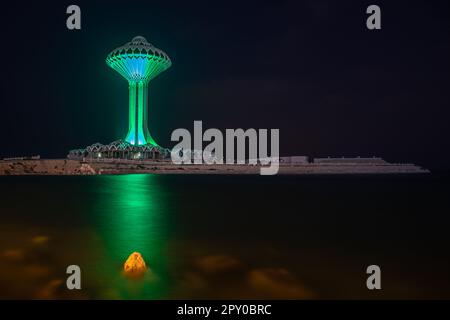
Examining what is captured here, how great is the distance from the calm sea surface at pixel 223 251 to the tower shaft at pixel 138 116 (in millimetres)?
56447

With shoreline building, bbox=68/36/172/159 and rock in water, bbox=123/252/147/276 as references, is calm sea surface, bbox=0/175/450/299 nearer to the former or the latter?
rock in water, bbox=123/252/147/276

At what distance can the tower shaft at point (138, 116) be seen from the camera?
259 ft

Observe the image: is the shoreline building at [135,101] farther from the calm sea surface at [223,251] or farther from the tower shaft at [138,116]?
the calm sea surface at [223,251]

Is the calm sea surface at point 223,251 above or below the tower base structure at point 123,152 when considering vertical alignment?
below

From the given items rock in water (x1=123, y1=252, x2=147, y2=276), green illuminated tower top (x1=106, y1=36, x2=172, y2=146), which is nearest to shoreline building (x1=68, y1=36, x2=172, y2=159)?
green illuminated tower top (x1=106, y1=36, x2=172, y2=146)

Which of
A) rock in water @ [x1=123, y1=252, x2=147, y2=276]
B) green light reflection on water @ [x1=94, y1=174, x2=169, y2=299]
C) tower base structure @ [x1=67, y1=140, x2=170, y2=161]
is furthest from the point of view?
tower base structure @ [x1=67, y1=140, x2=170, y2=161]

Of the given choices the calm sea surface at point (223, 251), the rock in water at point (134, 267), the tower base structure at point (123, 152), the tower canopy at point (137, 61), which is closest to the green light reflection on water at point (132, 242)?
the calm sea surface at point (223, 251)

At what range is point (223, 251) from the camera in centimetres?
1247

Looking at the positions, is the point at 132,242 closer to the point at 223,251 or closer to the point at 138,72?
the point at 223,251

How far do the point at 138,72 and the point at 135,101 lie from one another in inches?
270

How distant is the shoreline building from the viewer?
259 ft

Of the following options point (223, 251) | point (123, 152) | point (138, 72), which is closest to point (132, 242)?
point (223, 251)

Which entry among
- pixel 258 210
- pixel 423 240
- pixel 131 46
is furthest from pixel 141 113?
pixel 423 240
